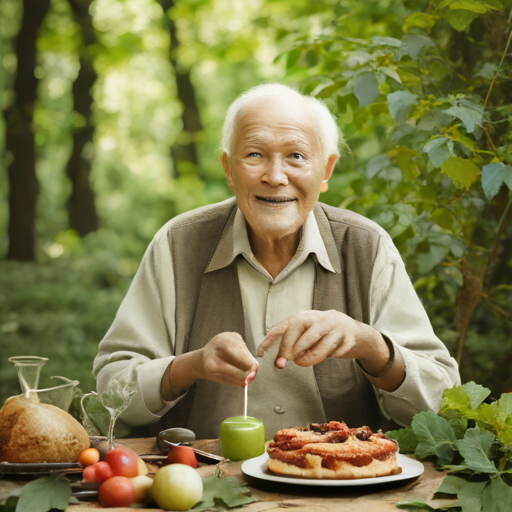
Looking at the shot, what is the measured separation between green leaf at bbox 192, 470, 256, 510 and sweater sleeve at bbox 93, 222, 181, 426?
0.74 metres

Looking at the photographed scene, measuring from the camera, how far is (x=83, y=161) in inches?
554

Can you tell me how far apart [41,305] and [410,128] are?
910 cm

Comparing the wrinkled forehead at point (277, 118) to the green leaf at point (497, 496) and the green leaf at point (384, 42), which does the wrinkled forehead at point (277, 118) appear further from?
the green leaf at point (497, 496)

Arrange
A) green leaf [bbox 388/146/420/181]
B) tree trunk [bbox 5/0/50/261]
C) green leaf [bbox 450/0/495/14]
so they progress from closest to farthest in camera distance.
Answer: green leaf [bbox 450/0/495/14] < green leaf [bbox 388/146/420/181] < tree trunk [bbox 5/0/50/261]

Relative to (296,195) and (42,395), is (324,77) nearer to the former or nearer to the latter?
(296,195)

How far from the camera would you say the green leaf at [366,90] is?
3045 mm

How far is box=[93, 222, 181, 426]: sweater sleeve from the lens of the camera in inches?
94.0

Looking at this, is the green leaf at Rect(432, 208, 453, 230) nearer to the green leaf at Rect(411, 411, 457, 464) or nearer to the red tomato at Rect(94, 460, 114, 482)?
the green leaf at Rect(411, 411, 457, 464)

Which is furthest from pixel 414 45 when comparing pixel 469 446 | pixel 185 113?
pixel 185 113

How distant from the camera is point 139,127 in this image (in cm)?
2016

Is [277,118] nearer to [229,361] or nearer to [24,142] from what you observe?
[229,361]

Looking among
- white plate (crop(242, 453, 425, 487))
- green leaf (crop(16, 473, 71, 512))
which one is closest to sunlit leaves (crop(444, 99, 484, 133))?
white plate (crop(242, 453, 425, 487))

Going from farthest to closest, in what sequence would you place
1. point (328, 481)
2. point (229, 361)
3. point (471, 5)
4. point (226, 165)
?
point (471, 5)
point (226, 165)
point (229, 361)
point (328, 481)

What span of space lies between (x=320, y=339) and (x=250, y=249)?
0.70 m
